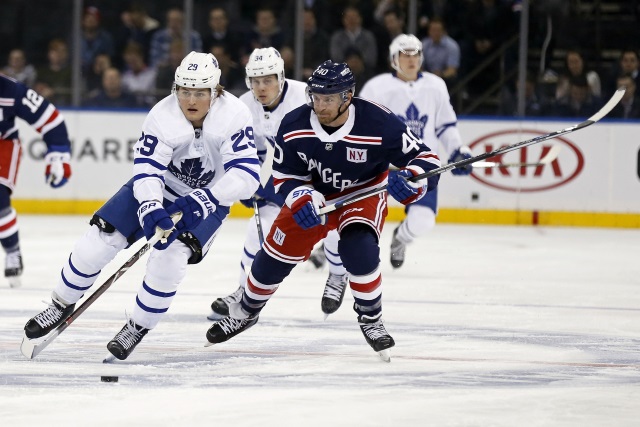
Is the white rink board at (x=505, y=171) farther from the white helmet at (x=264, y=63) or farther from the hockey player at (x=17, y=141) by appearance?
the white helmet at (x=264, y=63)

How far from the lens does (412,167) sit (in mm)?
4195

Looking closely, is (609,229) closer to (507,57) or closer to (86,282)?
(507,57)

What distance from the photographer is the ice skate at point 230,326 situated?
14.4 ft

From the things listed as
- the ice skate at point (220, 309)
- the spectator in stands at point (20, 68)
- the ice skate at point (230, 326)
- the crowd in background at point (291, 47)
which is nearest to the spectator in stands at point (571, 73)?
the crowd in background at point (291, 47)

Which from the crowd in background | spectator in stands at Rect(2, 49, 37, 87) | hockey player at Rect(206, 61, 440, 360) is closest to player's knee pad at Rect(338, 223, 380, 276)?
hockey player at Rect(206, 61, 440, 360)

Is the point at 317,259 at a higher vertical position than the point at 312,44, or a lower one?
lower

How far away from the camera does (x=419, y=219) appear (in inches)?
258

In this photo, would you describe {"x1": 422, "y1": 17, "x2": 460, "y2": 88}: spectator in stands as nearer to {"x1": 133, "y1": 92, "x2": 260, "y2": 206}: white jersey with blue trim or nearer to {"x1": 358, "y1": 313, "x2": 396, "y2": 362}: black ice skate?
{"x1": 133, "y1": 92, "x2": 260, "y2": 206}: white jersey with blue trim

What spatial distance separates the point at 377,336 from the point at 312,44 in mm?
5526

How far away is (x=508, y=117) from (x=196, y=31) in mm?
2369

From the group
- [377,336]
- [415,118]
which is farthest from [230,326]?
[415,118]

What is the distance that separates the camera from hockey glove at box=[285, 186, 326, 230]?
4074mm

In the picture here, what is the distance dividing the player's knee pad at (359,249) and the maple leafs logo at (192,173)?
50 cm

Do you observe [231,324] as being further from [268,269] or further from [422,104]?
[422,104]
